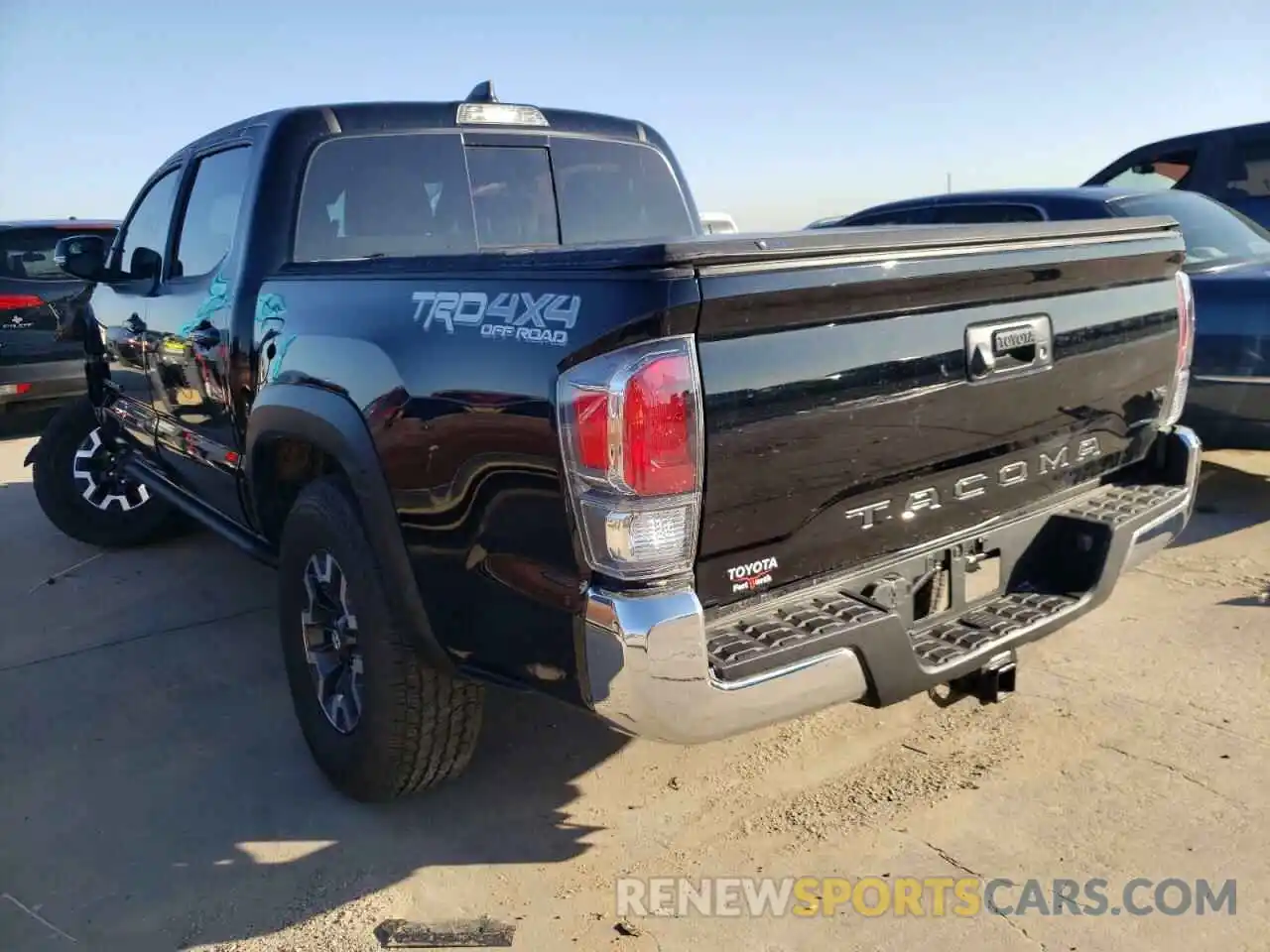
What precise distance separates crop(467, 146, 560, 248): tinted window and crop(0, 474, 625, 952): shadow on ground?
5.72ft

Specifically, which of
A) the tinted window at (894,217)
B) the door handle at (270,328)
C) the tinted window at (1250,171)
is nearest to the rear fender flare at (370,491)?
the door handle at (270,328)

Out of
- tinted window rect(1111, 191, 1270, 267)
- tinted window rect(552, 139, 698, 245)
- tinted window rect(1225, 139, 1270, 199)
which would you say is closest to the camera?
tinted window rect(552, 139, 698, 245)

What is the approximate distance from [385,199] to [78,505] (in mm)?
3218

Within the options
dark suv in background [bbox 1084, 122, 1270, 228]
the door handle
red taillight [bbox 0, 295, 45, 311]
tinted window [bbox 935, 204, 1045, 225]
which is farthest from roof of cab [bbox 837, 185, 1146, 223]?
red taillight [bbox 0, 295, 45, 311]

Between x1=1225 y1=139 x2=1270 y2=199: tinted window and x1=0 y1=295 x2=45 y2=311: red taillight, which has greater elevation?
x1=1225 y1=139 x2=1270 y2=199: tinted window

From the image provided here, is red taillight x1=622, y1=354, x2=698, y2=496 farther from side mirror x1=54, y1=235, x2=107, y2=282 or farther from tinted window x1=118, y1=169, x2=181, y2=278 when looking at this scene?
side mirror x1=54, y1=235, x2=107, y2=282

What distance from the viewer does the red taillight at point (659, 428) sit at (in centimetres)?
195

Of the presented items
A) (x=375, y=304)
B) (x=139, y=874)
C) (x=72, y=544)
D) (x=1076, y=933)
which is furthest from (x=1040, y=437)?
(x=72, y=544)

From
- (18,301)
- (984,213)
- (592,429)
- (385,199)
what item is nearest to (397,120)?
(385,199)

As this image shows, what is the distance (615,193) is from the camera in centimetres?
427

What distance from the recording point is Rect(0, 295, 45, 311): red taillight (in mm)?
8039

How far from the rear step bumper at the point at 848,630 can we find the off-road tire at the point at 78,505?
4370mm

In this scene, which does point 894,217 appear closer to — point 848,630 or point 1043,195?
point 1043,195

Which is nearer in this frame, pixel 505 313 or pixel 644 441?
pixel 644 441
